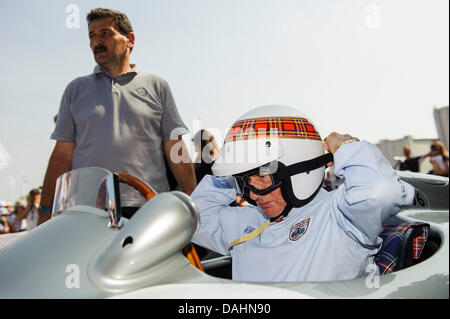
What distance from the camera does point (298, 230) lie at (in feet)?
5.14

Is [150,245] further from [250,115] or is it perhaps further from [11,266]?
[250,115]

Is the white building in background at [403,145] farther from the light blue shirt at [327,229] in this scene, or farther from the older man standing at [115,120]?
the light blue shirt at [327,229]

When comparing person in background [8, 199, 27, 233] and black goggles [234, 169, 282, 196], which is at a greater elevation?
black goggles [234, 169, 282, 196]

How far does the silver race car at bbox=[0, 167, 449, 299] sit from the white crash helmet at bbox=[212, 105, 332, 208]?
502mm

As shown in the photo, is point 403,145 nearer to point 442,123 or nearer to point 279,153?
point 442,123

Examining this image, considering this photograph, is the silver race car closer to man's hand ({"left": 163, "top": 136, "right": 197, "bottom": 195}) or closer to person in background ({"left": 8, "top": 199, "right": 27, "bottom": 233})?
man's hand ({"left": 163, "top": 136, "right": 197, "bottom": 195})

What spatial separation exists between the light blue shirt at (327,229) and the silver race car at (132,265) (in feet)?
0.68

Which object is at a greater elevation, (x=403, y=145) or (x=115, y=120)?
(x=115, y=120)

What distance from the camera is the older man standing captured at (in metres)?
2.41

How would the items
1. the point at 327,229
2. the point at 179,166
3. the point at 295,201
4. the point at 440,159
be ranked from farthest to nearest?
the point at 440,159
the point at 179,166
the point at 295,201
the point at 327,229

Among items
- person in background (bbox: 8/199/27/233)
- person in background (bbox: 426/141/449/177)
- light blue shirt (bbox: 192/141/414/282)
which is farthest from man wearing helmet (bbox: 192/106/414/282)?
person in background (bbox: 8/199/27/233)

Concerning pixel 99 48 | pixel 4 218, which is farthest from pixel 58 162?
pixel 4 218

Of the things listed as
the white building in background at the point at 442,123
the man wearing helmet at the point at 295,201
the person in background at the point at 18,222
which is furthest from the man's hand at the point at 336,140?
the white building in background at the point at 442,123

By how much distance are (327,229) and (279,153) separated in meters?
0.38
